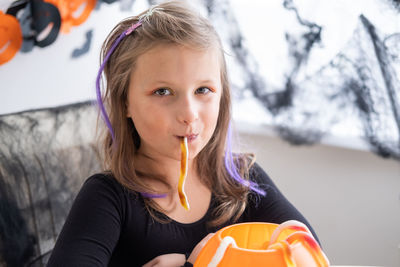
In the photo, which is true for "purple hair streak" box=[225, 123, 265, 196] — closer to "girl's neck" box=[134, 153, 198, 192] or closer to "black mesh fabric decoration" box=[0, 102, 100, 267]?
"girl's neck" box=[134, 153, 198, 192]

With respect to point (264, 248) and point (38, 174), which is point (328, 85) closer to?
point (38, 174)

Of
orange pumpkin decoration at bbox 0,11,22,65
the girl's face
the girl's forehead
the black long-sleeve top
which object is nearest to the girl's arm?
the black long-sleeve top

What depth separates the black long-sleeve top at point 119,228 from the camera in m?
0.80

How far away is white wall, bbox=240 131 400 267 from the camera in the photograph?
61.7 inches

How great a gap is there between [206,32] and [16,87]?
1.95 feet

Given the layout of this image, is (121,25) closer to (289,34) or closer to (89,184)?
(89,184)

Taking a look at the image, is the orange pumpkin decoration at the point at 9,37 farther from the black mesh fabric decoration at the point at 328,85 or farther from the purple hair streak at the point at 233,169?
the black mesh fabric decoration at the point at 328,85

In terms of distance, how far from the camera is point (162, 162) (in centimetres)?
96

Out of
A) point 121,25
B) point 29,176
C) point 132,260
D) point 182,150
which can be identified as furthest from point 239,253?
point 29,176

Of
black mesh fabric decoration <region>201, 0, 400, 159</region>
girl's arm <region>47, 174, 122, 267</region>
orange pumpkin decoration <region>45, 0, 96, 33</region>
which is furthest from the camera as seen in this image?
black mesh fabric decoration <region>201, 0, 400, 159</region>

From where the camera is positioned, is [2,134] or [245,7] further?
[245,7]

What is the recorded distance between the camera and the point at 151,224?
0.91 meters

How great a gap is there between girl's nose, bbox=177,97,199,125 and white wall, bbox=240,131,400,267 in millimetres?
943

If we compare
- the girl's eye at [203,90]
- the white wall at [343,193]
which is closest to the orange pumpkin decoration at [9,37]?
the girl's eye at [203,90]
